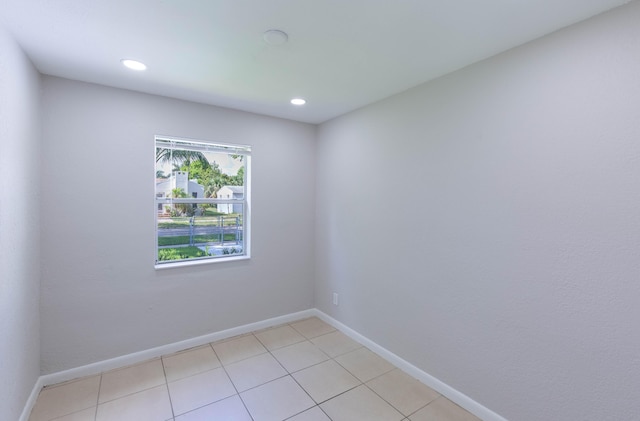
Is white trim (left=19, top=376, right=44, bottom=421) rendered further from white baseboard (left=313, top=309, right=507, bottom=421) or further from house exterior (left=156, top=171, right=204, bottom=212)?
white baseboard (left=313, top=309, right=507, bottom=421)

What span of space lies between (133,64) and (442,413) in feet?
10.7

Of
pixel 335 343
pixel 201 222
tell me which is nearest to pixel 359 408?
pixel 335 343

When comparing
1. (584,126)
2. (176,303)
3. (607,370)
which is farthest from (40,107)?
(607,370)

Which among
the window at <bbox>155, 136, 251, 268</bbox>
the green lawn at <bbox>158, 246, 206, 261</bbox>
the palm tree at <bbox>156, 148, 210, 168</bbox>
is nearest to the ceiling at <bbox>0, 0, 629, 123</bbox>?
the palm tree at <bbox>156, 148, 210, 168</bbox>

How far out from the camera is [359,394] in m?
2.18

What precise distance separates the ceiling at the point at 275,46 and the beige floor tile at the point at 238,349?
2.42 metres

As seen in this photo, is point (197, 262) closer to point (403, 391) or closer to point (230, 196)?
point (230, 196)

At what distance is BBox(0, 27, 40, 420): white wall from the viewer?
154 cm

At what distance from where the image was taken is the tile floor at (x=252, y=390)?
196cm

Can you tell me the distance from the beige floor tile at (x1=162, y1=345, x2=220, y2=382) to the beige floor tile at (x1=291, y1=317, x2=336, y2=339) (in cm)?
94

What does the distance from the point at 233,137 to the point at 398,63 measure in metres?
1.80

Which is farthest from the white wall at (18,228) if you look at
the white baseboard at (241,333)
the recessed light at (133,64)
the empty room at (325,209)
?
the recessed light at (133,64)

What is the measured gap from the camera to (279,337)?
3051mm

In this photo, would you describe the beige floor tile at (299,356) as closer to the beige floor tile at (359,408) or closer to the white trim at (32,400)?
the beige floor tile at (359,408)
